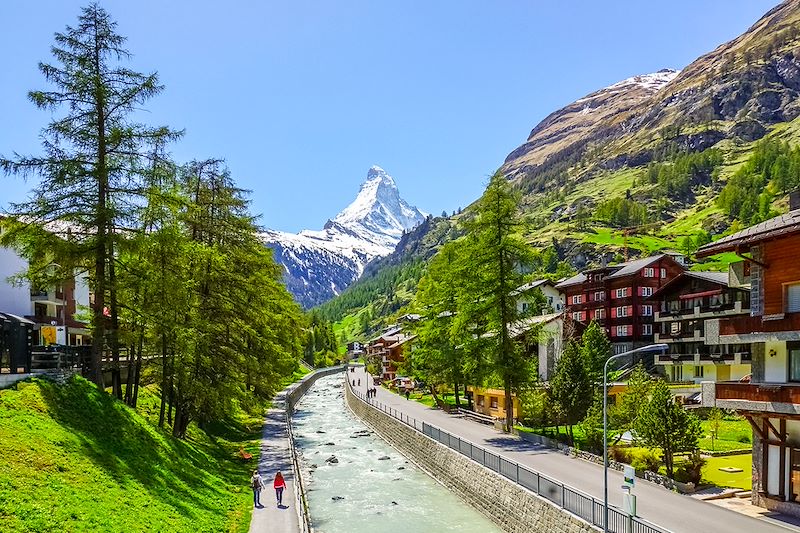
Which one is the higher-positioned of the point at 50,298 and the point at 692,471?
the point at 50,298

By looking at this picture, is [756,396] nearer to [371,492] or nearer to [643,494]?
[643,494]

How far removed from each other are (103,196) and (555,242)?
181882 millimetres

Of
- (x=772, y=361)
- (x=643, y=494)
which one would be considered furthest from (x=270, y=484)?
(x=772, y=361)

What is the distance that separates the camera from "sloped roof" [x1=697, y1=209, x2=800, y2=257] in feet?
70.1

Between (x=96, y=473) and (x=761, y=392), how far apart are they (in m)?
24.0

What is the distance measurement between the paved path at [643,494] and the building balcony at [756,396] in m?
4.10

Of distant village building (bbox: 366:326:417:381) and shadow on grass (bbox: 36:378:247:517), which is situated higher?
shadow on grass (bbox: 36:378:247:517)

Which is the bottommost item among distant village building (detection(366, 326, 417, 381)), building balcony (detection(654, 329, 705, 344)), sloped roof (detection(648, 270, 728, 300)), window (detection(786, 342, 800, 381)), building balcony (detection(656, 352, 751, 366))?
distant village building (detection(366, 326, 417, 381))

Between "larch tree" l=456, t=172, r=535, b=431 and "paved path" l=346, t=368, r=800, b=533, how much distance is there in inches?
205

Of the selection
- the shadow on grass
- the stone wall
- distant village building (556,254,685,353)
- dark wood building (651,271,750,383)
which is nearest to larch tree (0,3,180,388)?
the shadow on grass

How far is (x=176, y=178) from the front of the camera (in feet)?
89.4

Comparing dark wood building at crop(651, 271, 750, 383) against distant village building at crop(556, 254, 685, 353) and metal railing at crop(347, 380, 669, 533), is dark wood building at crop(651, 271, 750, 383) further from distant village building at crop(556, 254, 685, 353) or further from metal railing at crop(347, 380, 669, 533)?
metal railing at crop(347, 380, 669, 533)

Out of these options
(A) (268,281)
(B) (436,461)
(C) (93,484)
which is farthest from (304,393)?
(C) (93,484)

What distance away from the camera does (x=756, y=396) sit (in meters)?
22.4
